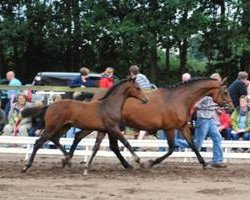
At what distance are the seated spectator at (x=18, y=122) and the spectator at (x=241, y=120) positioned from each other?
15.5 feet

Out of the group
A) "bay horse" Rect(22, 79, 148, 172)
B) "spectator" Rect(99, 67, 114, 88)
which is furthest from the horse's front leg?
"spectator" Rect(99, 67, 114, 88)

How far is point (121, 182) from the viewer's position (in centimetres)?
1177

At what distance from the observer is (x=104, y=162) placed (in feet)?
51.5

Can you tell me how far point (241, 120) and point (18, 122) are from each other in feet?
16.9

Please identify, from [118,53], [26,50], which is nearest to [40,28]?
[26,50]

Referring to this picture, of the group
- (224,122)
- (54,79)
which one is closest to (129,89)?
(224,122)

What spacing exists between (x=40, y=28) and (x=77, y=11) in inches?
79.4

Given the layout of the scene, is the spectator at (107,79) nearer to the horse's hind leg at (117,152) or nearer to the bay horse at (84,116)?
the horse's hind leg at (117,152)

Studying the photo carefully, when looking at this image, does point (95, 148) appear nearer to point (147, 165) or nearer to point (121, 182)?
point (147, 165)

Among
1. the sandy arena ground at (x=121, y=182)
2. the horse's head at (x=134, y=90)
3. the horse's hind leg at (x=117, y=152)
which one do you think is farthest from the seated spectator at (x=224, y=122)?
the horse's hind leg at (x=117, y=152)

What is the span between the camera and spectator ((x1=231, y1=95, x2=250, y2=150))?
647 inches

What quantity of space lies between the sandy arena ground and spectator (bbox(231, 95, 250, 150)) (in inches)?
54.5

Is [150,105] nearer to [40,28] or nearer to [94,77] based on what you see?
[94,77]

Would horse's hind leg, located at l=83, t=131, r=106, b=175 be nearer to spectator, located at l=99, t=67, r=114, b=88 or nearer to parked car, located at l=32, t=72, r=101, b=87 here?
spectator, located at l=99, t=67, r=114, b=88
